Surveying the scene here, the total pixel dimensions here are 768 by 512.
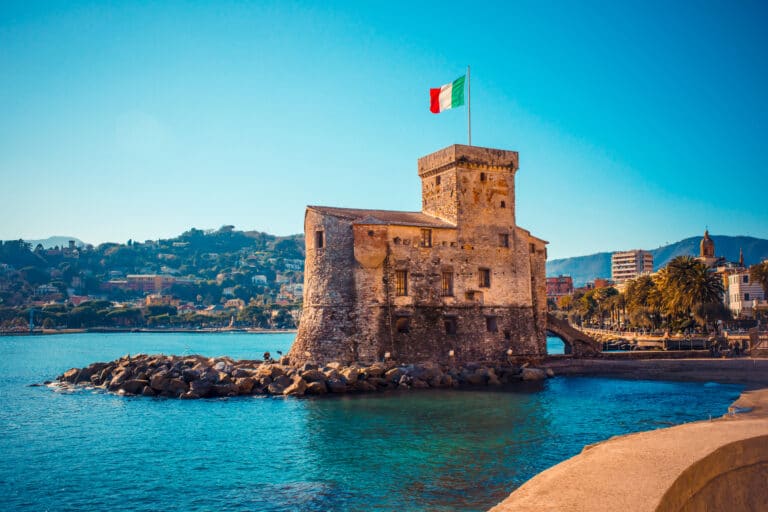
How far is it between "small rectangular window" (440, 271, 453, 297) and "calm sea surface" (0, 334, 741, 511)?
6.53 meters

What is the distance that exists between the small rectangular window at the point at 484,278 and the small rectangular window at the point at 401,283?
4840 mm

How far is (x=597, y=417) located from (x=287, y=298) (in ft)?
589

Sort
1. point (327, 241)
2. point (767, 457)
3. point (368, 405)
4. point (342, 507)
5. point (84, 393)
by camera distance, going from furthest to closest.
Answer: point (327, 241), point (84, 393), point (368, 405), point (342, 507), point (767, 457)

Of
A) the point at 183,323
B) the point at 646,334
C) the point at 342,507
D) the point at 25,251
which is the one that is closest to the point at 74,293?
the point at 25,251

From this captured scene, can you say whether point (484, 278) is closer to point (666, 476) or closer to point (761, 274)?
point (666, 476)

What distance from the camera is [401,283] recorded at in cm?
3503

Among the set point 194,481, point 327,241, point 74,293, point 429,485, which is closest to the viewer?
point 429,485

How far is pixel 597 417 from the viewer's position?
24.5 meters

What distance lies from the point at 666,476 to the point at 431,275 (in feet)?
91.8

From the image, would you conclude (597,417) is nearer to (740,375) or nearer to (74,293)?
(740,375)

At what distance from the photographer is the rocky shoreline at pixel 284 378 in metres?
30.6

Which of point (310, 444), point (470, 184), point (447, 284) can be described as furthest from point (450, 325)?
point (310, 444)

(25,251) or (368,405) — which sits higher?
(25,251)

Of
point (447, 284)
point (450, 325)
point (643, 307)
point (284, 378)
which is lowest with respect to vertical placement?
point (284, 378)
